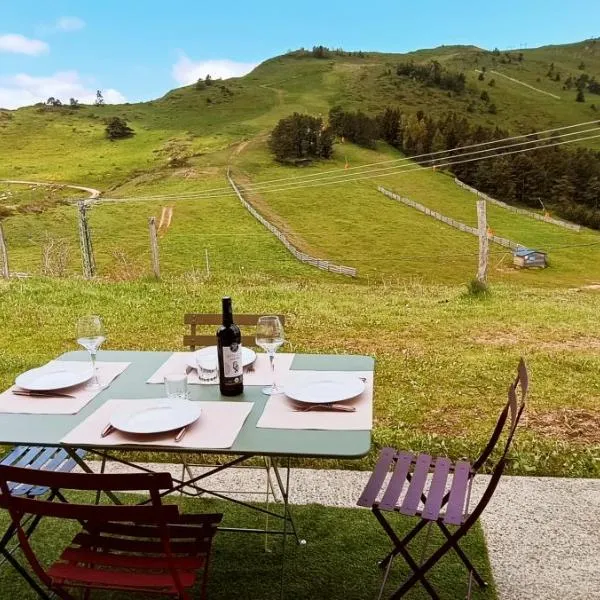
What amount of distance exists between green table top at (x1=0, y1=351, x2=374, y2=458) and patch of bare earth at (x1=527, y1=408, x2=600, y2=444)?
2.14 metres

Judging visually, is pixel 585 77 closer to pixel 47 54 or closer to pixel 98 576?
pixel 47 54

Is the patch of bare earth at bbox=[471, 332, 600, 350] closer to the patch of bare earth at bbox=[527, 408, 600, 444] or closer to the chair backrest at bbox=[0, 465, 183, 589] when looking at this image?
the patch of bare earth at bbox=[527, 408, 600, 444]

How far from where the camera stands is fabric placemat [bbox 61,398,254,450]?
2.01m

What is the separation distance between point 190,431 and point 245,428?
197mm

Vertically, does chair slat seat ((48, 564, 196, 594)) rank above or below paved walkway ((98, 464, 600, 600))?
above

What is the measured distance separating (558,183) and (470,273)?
2694 centimetres

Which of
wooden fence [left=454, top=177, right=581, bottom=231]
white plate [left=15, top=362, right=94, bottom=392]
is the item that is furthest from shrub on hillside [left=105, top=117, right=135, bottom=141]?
white plate [left=15, top=362, right=94, bottom=392]

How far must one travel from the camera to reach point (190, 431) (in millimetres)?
2102

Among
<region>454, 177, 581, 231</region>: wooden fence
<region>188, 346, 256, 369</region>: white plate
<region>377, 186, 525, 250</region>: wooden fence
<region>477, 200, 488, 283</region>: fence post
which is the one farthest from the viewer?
<region>454, 177, 581, 231</region>: wooden fence

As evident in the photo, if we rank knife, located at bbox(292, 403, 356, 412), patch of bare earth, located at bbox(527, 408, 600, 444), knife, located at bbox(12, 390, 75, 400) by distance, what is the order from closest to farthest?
knife, located at bbox(292, 403, 356, 412) < knife, located at bbox(12, 390, 75, 400) < patch of bare earth, located at bbox(527, 408, 600, 444)

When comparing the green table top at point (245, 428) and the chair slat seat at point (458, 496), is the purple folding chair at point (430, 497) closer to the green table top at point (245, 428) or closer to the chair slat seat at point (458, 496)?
the chair slat seat at point (458, 496)

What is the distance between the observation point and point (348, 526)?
310 centimetres

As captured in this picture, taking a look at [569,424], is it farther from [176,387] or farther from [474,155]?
[474,155]

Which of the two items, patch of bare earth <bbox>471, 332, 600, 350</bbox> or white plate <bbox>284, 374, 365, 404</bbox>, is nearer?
white plate <bbox>284, 374, 365, 404</bbox>
